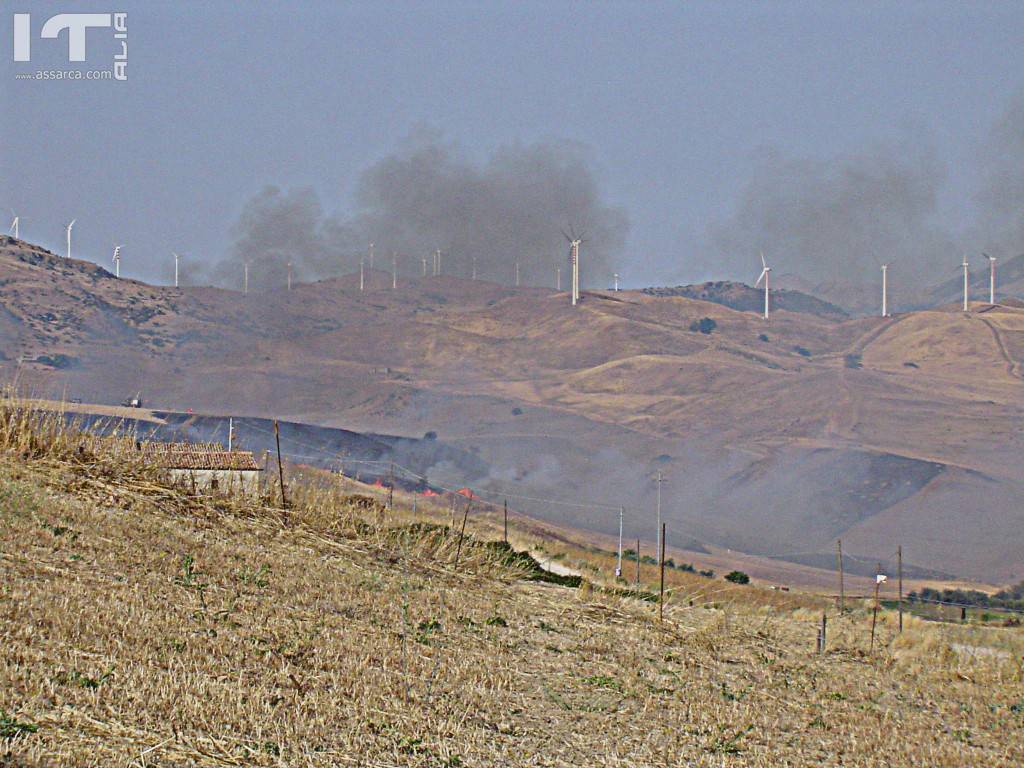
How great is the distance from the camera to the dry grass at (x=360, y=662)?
7.68m

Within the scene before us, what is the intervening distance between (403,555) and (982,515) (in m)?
96.2

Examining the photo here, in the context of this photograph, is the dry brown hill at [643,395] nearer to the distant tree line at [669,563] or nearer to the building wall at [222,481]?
the distant tree line at [669,563]

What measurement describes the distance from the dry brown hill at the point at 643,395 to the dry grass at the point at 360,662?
7001 cm

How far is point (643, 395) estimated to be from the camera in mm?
152875

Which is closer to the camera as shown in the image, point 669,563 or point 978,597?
point 669,563

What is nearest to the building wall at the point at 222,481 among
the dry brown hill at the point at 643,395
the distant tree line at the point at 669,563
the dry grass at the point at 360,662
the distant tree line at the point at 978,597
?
the dry grass at the point at 360,662

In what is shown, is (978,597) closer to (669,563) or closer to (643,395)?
(669,563)

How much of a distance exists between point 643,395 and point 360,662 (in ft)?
474

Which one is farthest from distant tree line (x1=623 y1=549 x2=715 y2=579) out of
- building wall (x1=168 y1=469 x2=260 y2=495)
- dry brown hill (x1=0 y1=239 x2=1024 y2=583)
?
building wall (x1=168 y1=469 x2=260 y2=495)

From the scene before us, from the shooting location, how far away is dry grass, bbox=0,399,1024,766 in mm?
A: 7676

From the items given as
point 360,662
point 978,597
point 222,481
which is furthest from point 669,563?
point 360,662

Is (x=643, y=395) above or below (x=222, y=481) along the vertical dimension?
below

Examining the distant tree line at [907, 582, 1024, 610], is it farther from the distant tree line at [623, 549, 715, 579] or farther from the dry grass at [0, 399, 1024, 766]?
the dry grass at [0, 399, 1024, 766]

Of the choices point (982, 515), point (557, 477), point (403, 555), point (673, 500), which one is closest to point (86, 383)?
point (557, 477)
